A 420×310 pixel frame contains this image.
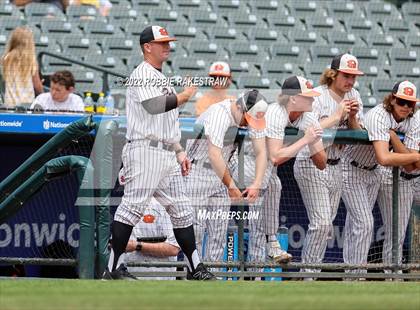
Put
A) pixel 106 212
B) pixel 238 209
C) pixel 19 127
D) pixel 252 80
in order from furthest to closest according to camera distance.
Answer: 1. pixel 252 80
2. pixel 19 127
3. pixel 238 209
4. pixel 106 212

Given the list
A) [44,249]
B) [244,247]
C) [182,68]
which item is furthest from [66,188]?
[182,68]

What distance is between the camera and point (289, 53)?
15094mm

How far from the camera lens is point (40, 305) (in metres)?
5.34

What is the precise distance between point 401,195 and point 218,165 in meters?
1.65

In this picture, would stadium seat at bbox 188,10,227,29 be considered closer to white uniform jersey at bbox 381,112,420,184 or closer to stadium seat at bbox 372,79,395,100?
stadium seat at bbox 372,79,395,100

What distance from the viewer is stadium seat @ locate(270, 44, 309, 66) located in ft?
49.1

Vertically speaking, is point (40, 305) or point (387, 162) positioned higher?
point (387, 162)

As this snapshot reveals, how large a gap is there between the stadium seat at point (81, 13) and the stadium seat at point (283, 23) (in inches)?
103

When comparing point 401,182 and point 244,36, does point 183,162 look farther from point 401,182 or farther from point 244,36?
point 244,36

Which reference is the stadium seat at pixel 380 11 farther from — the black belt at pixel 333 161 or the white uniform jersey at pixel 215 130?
the white uniform jersey at pixel 215 130

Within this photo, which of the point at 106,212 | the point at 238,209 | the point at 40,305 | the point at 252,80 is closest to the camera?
the point at 40,305

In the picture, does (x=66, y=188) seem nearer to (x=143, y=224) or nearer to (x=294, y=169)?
(x=143, y=224)

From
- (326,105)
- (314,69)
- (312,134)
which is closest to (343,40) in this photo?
(314,69)

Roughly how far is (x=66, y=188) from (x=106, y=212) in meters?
2.13
